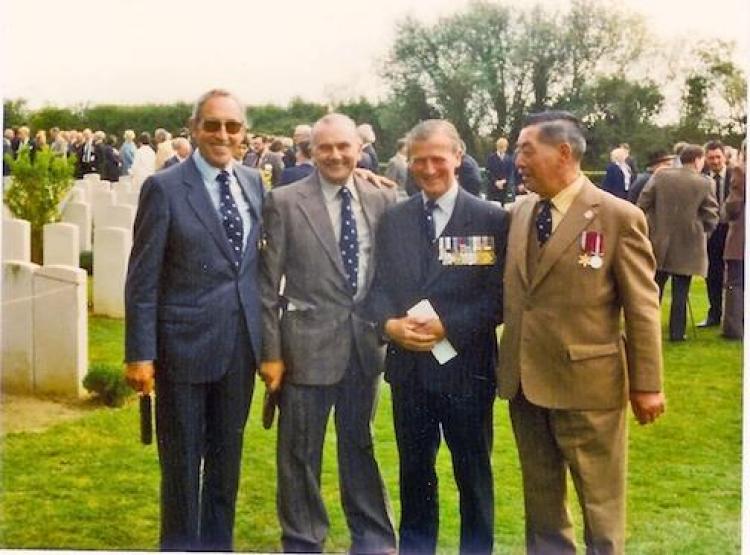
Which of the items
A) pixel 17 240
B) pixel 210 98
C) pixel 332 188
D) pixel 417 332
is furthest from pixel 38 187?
pixel 417 332

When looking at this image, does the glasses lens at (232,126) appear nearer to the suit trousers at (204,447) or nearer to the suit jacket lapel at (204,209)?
the suit jacket lapel at (204,209)

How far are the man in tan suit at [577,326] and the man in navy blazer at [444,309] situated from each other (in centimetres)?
10

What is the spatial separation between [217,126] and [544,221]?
1.07 metres

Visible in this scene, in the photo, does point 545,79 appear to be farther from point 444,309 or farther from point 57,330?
point 57,330

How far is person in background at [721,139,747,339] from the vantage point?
326 centimetres

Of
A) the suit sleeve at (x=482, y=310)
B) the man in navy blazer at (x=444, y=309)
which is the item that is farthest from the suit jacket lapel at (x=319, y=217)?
the suit sleeve at (x=482, y=310)

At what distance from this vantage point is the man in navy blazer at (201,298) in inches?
118

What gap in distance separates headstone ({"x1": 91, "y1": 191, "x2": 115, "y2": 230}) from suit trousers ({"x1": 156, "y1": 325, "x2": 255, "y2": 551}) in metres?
1.03

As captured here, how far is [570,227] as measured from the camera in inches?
109

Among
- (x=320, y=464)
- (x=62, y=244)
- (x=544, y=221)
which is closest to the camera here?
(x=544, y=221)

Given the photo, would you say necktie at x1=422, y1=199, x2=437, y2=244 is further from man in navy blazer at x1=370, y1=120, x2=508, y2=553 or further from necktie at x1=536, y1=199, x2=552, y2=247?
necktie at x1=536, y1=199, x2=552, y2=247

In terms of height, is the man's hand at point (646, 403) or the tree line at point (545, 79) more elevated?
the tree line at point (545, 79)

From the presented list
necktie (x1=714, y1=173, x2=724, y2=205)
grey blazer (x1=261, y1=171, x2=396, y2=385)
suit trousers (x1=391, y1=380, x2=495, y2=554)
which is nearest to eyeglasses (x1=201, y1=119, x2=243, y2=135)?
grey blazer (x1=261, y1=171, x2=396, y2=385)

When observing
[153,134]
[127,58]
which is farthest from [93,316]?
[127,58]
